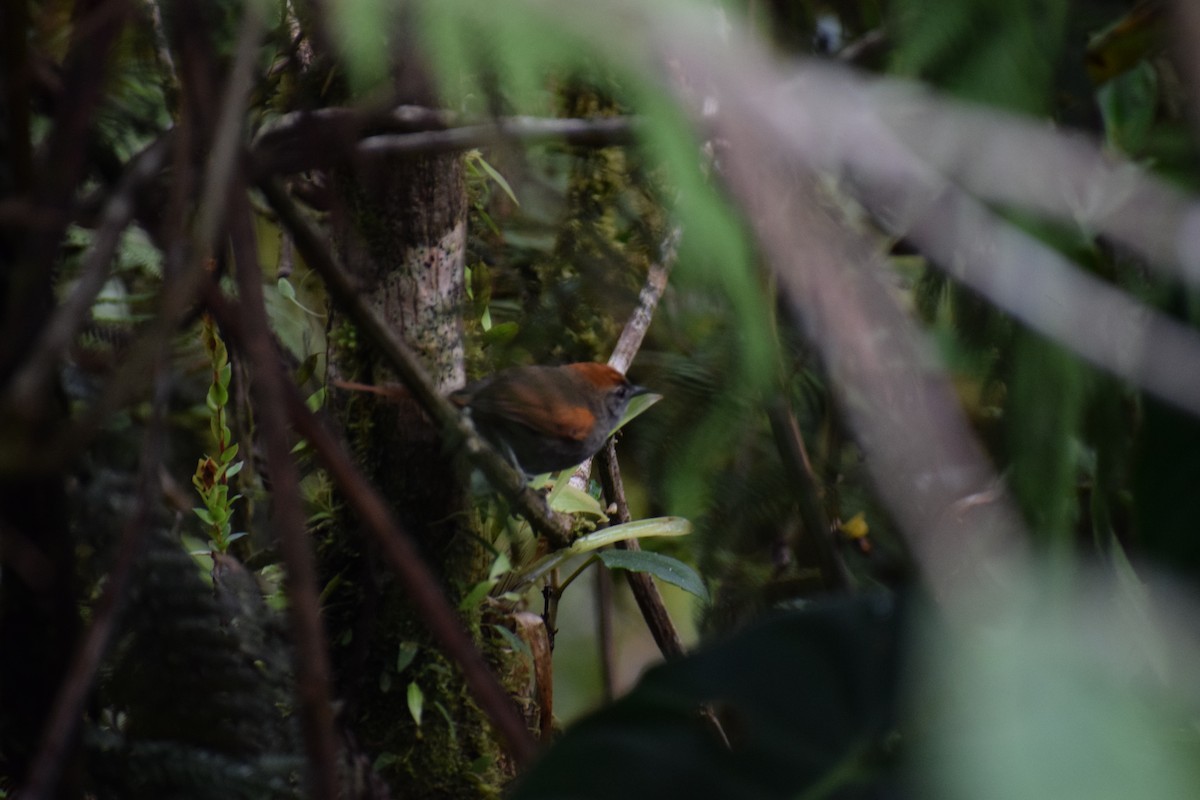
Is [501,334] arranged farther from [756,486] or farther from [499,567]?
[756,486]

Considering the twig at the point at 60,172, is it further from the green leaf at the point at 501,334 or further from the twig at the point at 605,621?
the twig at the point at 605,621

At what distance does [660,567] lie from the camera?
175cm

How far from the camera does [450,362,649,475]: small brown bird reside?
2176 mm

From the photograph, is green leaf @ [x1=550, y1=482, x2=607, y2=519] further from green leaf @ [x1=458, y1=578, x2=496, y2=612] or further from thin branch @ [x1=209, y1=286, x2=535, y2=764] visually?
thin branch @ [x1=209, y1=286, x2=535, y2=764]

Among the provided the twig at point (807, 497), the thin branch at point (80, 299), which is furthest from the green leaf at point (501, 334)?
the thin branch at point (80, 299)

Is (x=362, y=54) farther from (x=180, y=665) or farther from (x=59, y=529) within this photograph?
(x=180, y=665)

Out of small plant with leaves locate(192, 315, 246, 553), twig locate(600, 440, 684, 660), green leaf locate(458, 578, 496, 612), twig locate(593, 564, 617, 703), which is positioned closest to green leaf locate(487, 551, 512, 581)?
green leaf locate(458, 578, 496, 612)

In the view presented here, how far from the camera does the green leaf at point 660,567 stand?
5.59 feet

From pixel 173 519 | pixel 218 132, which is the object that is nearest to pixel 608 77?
pixel 218 132

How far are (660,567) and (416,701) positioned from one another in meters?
0.48

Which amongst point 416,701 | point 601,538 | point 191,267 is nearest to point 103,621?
point 191,267

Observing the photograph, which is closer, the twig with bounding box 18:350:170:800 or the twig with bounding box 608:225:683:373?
the twig with bounding box 18:350:170:800

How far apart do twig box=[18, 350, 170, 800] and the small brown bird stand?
53.5 inches

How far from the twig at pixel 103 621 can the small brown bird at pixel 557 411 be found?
53.5 inches
